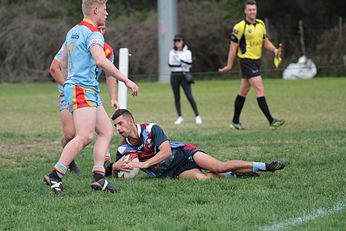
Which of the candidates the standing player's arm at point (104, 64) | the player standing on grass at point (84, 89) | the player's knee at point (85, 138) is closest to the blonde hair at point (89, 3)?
the player standing on grass at point (84, 89)

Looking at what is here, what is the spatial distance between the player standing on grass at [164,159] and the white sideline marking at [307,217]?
1.53 meters

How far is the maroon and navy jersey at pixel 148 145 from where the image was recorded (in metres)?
7.60

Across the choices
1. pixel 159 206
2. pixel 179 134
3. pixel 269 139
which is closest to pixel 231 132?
pixel 179 134

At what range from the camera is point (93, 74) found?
22.9 ft

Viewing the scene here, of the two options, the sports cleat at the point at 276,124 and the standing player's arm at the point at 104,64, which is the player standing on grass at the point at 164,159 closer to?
the standing player's arm at the point at 104,64

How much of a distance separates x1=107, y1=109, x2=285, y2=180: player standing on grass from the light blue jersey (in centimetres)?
68

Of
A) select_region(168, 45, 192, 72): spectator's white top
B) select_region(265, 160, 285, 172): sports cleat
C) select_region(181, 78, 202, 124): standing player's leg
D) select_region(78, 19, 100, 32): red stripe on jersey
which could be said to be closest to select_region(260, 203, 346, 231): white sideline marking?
select_region(265, 160, 285, 172): sports cleat

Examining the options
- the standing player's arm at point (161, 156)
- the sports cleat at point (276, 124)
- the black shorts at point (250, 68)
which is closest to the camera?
the standing player's arm at point (161, 156)

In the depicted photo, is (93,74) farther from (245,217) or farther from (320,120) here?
(320,120)

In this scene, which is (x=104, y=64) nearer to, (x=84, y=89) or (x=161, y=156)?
(x=84, y=89)

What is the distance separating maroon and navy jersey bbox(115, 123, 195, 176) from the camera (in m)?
7.60

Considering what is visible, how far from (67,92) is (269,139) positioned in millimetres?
4955

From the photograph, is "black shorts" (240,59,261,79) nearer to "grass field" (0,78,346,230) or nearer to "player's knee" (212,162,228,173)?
"grass field" (0,78,346,230)

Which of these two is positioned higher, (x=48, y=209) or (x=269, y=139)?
(x=48, y=209)
